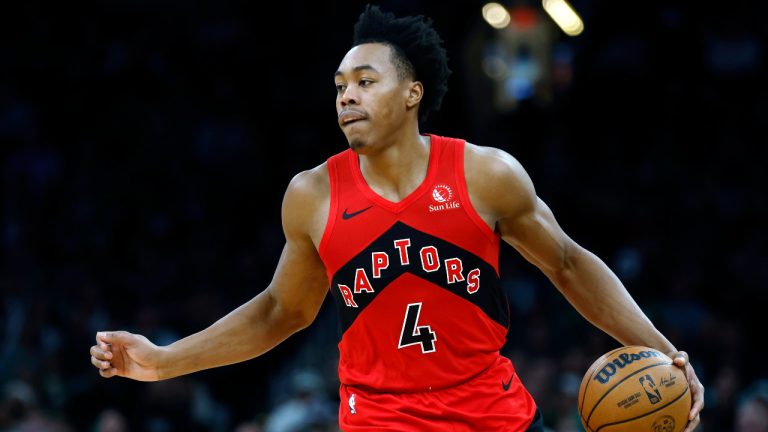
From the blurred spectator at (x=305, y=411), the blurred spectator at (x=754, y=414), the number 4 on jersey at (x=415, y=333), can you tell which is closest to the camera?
the number 4 on jersey at (x=415, y=333)

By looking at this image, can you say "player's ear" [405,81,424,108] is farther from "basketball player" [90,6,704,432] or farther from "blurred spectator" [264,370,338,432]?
"blurred spectator" [264,370,338,432]

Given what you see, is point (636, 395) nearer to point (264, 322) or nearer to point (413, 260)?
point (413, 260)

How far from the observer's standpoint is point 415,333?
14.8ft

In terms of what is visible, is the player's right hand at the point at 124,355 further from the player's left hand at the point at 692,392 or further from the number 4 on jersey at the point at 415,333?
the player's left hand at the point at 692,392

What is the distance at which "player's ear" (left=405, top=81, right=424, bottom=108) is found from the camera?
189 inches

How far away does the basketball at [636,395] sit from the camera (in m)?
4.39

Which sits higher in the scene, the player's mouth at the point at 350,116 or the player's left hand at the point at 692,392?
the player's mouth at the point at 350,116

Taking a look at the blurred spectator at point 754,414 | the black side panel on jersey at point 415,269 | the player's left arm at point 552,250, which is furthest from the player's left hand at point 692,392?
the blurred spectator at point 754,414

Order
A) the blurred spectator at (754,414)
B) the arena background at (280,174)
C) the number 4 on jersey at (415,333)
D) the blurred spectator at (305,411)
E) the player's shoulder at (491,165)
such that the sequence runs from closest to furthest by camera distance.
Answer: the number 4 on jersey at (415,333) < the player's shoulder at (491,165) < the blurred spectator at (754,414) < the blurred spectator at (305,411) < the arena background at (280,174)

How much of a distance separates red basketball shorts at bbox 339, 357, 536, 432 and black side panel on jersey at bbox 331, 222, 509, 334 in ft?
0.94

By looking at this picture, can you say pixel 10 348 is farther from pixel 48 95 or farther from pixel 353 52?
pixel 353 52

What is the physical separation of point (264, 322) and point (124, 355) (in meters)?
0.60

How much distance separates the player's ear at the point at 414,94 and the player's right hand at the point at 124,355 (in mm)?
1438

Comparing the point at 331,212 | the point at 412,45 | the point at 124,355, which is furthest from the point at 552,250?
the point at 124,355
